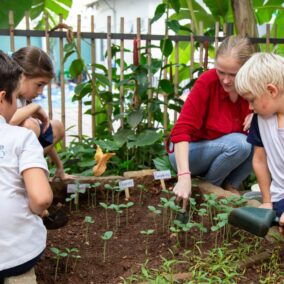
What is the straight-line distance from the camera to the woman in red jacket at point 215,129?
2.53 m

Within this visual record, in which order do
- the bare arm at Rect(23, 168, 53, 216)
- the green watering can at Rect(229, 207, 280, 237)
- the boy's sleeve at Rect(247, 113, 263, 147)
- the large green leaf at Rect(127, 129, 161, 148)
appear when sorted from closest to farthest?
1. the bare arm at Rect(23, 168, 53, 216)
2. the green watering can at Rect(229, 207, 280, 237)
3. the boy's sleeve at Rect(247, 113, 263, 147)
4. the large green leaf at Rect(127, 129, 161, 148)

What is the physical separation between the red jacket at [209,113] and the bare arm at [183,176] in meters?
0.08

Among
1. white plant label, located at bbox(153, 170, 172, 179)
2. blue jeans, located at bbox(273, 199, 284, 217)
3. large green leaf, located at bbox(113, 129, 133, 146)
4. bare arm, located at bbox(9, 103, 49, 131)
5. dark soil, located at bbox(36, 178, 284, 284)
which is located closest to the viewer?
dark soil, located at bbox(36, 178, 284, 284)

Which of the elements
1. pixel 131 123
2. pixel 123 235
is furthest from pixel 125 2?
pixel 123 235

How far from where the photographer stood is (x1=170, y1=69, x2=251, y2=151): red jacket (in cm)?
262

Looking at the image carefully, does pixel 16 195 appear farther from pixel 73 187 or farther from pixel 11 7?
pixel 11 7

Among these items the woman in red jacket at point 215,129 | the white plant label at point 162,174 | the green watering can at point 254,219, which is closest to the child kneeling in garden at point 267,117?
the green watering can at point 254,219

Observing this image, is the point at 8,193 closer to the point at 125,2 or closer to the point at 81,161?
the point at 81,161

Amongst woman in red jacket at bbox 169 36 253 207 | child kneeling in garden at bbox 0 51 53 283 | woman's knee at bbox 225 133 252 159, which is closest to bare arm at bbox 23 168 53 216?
child kneeling in garden at bbox 0 51 53 283

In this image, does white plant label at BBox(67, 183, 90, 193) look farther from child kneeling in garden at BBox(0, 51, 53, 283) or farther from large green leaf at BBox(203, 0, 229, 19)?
large green leaf at BBox(203, 0, 229, 19)

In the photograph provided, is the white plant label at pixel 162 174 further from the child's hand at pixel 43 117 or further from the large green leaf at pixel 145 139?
the child's hand at pixel 43 117

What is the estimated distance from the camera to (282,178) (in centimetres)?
207

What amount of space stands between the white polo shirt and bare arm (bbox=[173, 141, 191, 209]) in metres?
0.84

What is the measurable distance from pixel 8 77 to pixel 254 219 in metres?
0.99
